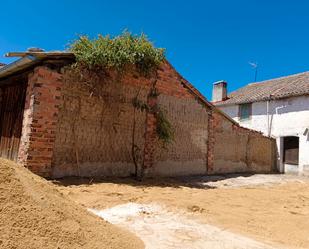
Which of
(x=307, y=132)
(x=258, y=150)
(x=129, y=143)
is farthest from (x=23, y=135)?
(x=307, y=132)

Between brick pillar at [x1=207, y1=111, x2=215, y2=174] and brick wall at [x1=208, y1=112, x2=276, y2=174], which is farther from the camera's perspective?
brick wall at [x1=208, y1=112, x2=276, y2=174]

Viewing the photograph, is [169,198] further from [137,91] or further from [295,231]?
[137,91]

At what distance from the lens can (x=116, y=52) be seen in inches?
353

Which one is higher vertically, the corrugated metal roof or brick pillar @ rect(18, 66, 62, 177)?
the corrugated metal roof

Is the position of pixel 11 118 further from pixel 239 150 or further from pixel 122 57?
pixel 239 150

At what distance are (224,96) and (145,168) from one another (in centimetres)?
1472

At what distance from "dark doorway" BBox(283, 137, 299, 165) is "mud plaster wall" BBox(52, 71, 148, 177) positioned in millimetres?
11286

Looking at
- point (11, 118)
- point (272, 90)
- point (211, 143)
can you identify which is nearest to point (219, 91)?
point (272, 90)

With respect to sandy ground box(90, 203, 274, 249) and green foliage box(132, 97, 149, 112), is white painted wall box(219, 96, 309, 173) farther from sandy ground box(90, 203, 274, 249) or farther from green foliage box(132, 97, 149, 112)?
sandy ground box(90, 203, 274, 249)

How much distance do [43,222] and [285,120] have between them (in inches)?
690

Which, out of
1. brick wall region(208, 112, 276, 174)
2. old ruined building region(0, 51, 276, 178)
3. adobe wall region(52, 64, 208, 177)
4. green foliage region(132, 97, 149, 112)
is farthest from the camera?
brick wall region(208, 112, 276, 174)

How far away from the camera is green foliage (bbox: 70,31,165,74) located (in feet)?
28.4

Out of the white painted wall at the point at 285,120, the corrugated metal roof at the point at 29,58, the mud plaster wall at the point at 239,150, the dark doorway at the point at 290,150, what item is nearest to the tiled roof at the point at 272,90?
the white painted wall at the point at 285,120

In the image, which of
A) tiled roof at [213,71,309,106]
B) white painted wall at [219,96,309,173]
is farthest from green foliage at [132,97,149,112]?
white painted wall at [219,96,309,173]
